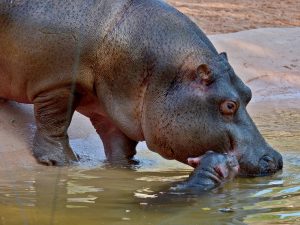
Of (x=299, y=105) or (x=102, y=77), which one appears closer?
(x=102, y=77)

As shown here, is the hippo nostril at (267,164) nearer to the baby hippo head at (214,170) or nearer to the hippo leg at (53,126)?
the baby hippo head at (214,170)

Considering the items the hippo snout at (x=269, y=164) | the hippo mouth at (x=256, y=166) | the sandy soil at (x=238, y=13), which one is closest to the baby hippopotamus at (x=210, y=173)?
the hippo mouth at (x=256, y=166)

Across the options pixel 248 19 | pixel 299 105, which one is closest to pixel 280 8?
pixel 248 19

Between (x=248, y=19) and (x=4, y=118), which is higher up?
(x=248, y=19)

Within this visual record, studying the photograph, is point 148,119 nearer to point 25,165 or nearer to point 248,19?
point 25,165

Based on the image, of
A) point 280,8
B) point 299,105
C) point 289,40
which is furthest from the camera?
point 280,8

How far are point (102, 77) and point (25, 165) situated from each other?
771 millimetres

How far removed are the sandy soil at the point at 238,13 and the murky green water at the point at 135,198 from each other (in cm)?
795

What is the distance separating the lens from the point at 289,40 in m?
12.3

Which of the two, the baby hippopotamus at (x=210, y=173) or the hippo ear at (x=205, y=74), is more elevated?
the hippo ear at (x=205, y=74)

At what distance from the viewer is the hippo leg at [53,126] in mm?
5873

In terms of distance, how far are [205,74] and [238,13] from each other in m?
10.6

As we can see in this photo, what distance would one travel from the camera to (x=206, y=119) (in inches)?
215

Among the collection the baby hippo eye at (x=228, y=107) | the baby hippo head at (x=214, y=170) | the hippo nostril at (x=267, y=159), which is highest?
the baby hippo eye at (x=228, y=107)
